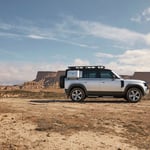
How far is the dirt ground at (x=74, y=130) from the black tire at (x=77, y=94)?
5.44 m

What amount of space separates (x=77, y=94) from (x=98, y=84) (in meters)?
1.20

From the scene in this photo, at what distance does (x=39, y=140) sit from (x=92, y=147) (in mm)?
1371

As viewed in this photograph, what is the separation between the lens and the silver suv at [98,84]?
59.1ft

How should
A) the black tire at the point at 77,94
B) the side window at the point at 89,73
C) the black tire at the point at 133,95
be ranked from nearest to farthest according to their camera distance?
1. the black tire at the point at 133,95
2. the black tire at the point at 77,94
3. the side window at the point at 89,73

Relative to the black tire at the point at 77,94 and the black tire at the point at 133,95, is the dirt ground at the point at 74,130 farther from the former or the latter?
the black tire at the point at 77,94

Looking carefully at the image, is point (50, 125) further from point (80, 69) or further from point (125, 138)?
point (80, 69)

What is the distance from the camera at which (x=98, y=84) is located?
716 inches

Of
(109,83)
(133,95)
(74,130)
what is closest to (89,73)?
(109,83)

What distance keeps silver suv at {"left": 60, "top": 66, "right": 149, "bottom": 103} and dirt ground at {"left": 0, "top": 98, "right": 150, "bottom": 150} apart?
16.9ft

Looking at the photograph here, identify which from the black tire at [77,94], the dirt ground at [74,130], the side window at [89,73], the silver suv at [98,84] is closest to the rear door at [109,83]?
the silver suv at [98,84]

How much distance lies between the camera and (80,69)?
728 inches

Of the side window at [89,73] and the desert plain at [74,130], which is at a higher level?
the side window at [89,73]

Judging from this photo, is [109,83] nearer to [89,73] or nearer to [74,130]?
[89,73]

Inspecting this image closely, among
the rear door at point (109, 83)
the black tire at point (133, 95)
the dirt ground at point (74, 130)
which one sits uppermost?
Answer: the rear door at point (109, 83)
